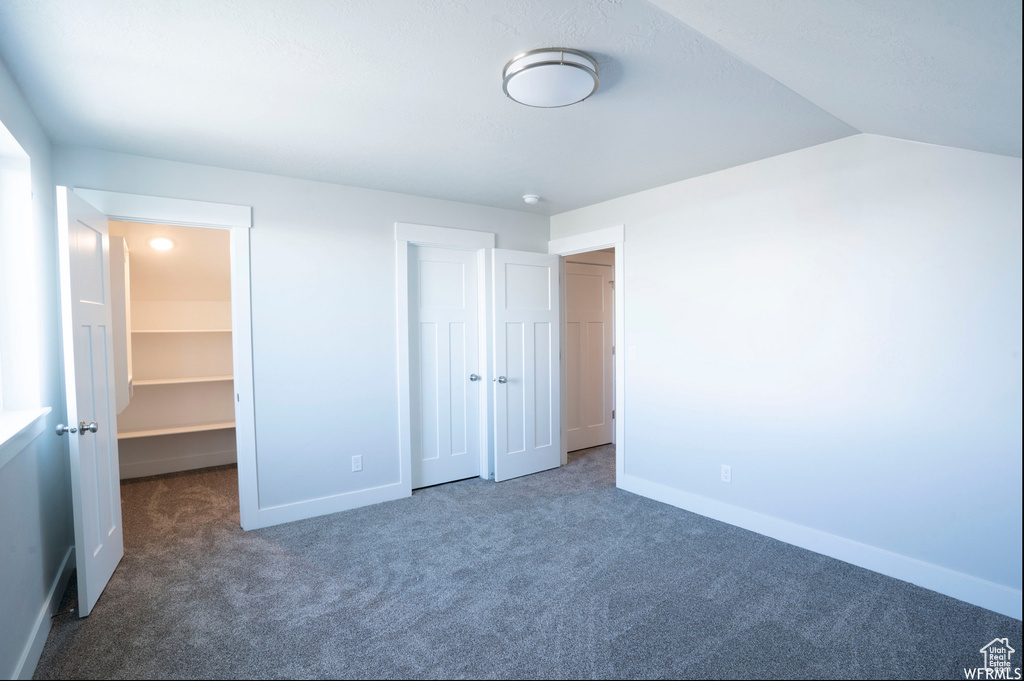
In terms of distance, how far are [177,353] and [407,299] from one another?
222 cm

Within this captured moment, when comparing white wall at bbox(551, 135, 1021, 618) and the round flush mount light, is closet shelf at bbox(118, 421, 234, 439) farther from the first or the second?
the round flush mount light

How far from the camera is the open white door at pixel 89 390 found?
6.59ft

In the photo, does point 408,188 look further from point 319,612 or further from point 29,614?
point 29,614

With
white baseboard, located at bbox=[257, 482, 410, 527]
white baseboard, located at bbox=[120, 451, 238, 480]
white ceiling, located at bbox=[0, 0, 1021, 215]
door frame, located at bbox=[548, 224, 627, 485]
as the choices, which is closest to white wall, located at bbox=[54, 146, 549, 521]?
white baseboard, located at bbox=[257, 482, 410, 527]

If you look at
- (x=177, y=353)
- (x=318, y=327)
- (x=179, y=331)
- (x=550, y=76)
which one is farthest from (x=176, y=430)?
(x=550, y=76)

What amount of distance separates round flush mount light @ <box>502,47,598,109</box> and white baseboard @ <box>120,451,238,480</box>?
4.07 m

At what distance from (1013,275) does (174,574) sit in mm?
3220

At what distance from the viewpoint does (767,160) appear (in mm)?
2768

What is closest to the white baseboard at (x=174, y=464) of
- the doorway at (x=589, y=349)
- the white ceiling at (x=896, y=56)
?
the doorway at (x=589, y=349)

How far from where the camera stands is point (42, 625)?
187 centimetres

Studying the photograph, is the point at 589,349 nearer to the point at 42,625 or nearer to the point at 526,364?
the point at 526,364

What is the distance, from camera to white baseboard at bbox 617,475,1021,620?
197 cm

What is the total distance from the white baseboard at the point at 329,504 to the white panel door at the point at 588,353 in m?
1.82

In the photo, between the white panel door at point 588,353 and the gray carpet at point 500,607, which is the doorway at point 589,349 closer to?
the white panel door at point 588,353
